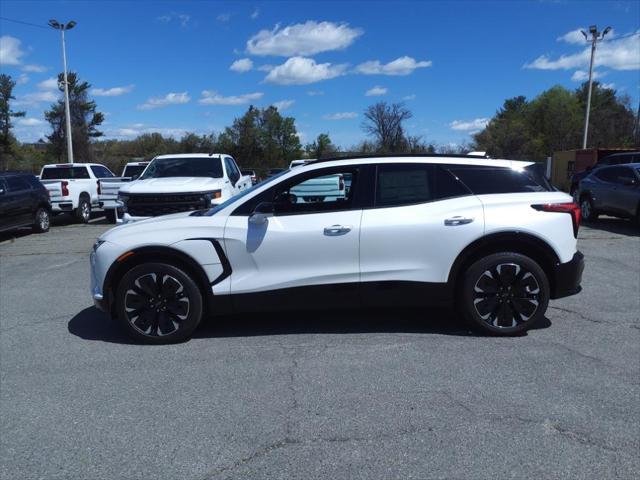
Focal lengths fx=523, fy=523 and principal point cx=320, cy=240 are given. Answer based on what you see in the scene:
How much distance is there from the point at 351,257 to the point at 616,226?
38.4 feet

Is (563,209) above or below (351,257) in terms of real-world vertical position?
above

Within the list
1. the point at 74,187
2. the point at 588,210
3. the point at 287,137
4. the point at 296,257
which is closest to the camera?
the point at 296,257

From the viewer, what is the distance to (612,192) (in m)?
13.3

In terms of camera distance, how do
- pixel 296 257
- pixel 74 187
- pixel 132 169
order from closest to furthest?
1. pixel 296 257
2. pixel 74 187
3. pixel 132 169

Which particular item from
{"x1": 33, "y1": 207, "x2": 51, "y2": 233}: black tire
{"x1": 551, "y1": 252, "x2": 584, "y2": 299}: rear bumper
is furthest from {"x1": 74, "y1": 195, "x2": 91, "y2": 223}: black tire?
{"x1": 551, "y1": 252, "x2": 584, "y2": 299}: rear bumper

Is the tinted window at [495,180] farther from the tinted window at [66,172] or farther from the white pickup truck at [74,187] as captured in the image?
the tinted window at [66,172]

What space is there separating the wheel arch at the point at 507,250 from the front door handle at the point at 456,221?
0.21 meters

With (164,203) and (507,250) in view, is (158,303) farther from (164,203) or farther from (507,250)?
(164,203)

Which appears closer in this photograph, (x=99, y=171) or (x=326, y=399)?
(x=326, y=399)

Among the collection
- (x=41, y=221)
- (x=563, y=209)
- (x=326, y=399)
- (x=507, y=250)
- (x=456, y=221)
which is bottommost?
(x=326, y=399)

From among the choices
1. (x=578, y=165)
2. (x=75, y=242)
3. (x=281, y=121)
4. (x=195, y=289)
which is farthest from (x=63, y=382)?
(x=281, y=121)

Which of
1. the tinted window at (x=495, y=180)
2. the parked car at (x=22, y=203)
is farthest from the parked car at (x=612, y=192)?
the parked car at (x=22, y=203)

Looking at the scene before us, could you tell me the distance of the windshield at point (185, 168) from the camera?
11.6 metres

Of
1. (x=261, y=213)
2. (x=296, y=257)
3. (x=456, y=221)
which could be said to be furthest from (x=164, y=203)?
(x=456, y=221)
